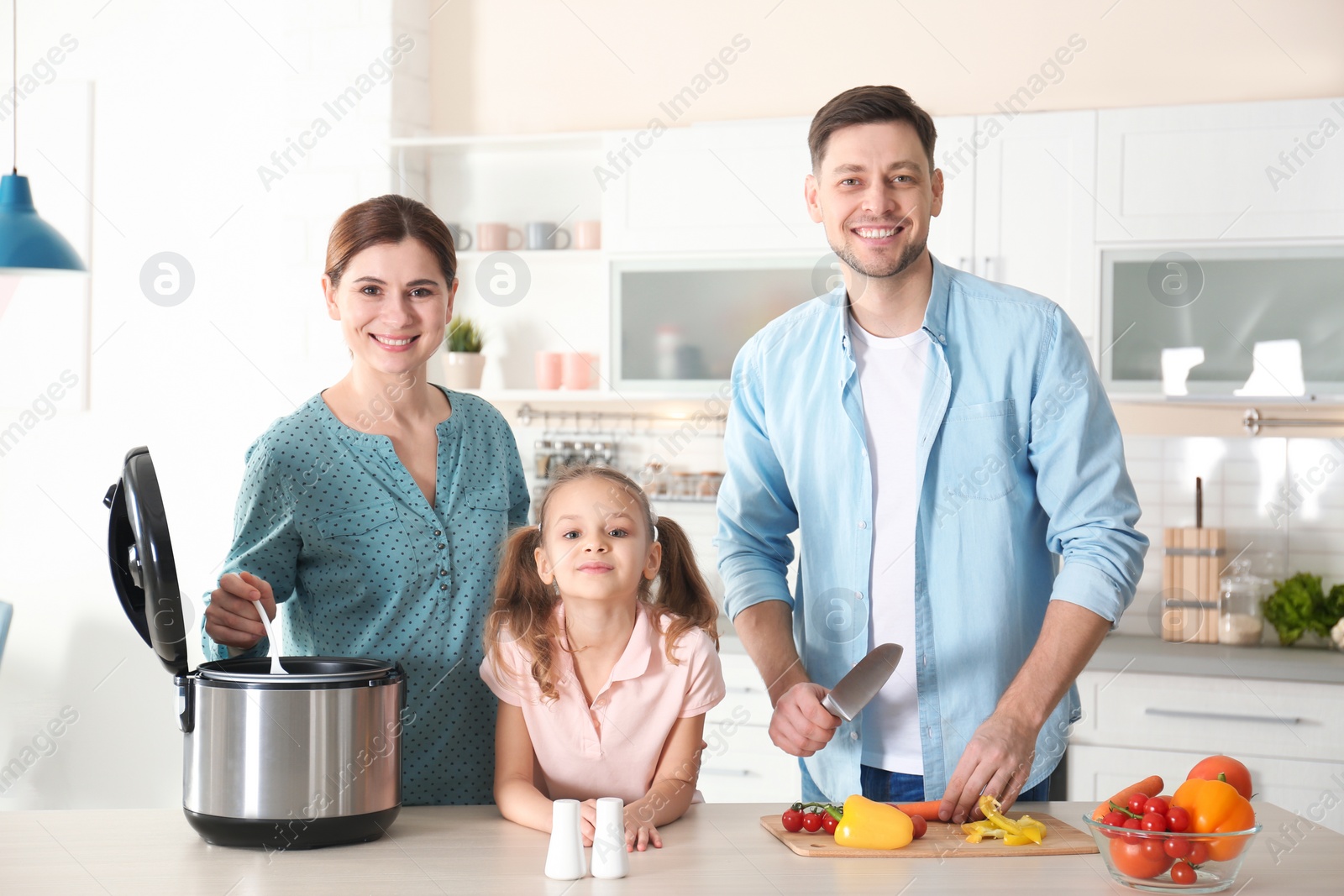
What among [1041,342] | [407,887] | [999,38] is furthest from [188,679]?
[999,38]

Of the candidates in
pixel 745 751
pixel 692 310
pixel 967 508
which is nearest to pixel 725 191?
pixel 692 310

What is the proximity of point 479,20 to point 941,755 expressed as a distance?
114 inches

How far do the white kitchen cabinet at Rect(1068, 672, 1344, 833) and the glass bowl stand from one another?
163 centimetres

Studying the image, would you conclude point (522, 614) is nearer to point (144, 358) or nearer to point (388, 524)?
point (388, 524)

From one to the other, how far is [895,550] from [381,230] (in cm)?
78

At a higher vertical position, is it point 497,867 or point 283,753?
→ point 283,753

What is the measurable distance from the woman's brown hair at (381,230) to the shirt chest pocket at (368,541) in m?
0.31

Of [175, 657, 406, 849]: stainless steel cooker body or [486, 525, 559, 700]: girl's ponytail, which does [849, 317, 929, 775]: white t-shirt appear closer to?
[486, 525, 559, 700]: girl's ponytail

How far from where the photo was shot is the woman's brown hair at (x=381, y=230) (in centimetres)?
149

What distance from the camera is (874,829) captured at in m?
1.23

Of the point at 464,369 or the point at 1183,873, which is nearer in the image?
the point at 1183,873

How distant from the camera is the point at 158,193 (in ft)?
12.1

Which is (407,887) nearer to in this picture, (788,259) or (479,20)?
(788,259)

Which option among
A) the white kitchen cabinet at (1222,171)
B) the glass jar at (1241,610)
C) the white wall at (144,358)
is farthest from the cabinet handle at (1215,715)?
the white wall at (144,358)
